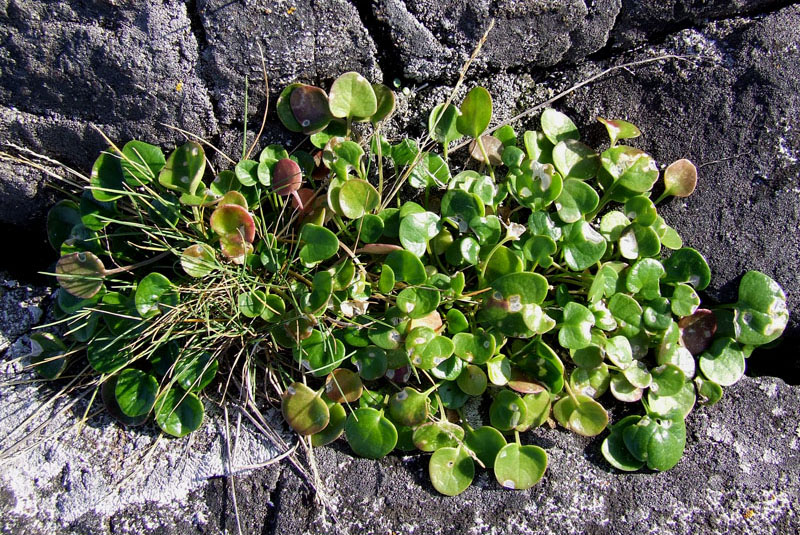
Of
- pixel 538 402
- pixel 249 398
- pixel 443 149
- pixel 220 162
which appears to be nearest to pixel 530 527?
pixel 538 402

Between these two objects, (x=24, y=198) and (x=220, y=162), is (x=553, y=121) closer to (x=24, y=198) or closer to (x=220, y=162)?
(x=220, y=162)

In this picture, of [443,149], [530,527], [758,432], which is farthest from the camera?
[443,149]

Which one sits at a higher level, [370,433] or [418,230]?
[418,230]

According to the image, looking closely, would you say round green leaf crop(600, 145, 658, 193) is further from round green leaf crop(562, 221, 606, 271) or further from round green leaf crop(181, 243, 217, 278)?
round green leaf crop(181, 243, 217, 278)

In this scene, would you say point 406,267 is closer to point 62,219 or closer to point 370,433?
point 370,433

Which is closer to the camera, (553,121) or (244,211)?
(244,211)

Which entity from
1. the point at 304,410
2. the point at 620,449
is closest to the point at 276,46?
the point at 304,410

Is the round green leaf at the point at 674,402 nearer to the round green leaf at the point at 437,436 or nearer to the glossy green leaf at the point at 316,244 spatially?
the round green leaf at the point at 437,436

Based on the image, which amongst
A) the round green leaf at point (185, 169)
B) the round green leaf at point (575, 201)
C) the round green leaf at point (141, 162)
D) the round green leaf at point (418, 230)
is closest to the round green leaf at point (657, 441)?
the round green leaf at point (575, 201)
